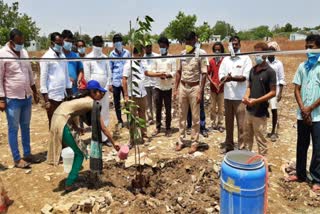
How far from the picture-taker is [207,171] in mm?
4438

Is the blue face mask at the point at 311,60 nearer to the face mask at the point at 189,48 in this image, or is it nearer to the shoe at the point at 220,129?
the face mask at the point at 189,48

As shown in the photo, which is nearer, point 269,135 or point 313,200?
point 313,200

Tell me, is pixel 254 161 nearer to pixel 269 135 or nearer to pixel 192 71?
pixel 192 71

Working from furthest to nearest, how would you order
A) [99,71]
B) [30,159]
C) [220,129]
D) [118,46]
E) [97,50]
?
[220,129]
[118,46]
[97,50]
[99,71]
[30,159]

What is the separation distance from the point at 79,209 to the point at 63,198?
486 millimetres

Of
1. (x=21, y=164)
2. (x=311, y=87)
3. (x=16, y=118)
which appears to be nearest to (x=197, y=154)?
(x=311, y=87)

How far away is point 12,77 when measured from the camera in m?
4.76

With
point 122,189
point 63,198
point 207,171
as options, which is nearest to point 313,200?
point 207,171

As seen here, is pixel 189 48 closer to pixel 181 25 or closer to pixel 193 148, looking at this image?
pixel 193 148

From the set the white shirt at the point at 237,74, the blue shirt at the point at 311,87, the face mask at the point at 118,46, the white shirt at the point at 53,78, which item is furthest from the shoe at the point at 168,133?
the blue shirt at the point at 311,87

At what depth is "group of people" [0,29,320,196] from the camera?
13.5ft

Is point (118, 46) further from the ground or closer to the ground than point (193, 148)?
further from the ground

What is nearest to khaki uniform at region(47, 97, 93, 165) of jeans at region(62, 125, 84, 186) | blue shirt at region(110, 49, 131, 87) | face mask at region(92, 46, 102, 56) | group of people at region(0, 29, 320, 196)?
group of people at region(0, 29, 320, 196)

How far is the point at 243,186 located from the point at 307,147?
6.43 ft
